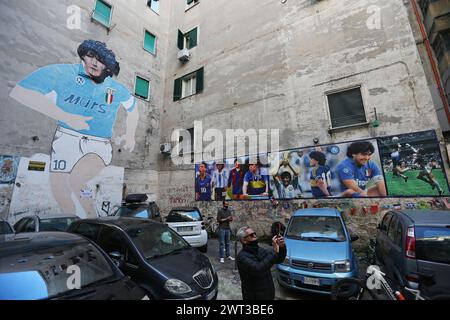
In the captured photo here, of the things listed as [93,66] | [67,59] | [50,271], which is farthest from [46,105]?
[50,271]

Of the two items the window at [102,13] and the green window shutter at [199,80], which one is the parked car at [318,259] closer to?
the green window shutter at [199,80]

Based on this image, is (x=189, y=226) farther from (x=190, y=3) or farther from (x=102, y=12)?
(x=190, y=3)

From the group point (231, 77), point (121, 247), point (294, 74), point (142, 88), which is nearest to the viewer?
point (121, 247)

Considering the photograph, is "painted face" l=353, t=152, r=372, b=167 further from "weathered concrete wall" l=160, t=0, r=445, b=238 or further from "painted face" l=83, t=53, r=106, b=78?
"painted face" l=83, t=53, r=106, b=78

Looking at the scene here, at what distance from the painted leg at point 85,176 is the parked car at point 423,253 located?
37.1 feet

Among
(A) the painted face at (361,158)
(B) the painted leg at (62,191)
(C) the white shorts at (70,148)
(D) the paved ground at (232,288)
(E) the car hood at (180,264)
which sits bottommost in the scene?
(D) the paved ground at (232,288)

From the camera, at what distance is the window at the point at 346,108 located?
7660mm

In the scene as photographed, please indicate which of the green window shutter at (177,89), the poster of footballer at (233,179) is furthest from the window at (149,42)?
the poster of footballer at (233,179)

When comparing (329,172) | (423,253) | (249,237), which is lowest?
(423,253)

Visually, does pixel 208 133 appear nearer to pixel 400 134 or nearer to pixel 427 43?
pixel 400 134

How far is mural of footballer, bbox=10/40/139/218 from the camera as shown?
362 inches

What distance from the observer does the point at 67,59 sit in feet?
33.1

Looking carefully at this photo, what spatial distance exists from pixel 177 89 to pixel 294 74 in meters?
7.53
